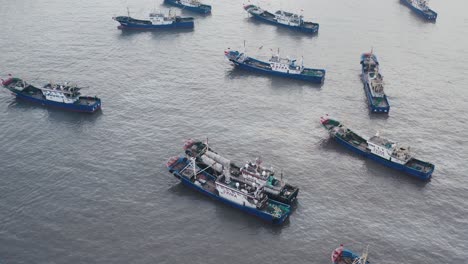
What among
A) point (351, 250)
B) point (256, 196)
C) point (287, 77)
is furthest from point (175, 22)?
point (351, 250)

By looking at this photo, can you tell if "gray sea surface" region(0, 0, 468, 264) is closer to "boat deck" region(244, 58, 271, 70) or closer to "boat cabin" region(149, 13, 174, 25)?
"boat deck" region(244, 58, 271, 70)

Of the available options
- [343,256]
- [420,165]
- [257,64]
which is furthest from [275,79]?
[343,256]

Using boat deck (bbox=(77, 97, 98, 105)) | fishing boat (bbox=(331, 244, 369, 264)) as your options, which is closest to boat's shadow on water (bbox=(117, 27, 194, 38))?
boat deck (bbox=(77, 97, 98, 105))

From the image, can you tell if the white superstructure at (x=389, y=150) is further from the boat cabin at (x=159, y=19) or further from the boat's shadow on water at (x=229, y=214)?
the boat cabin at (x=159, y=19)

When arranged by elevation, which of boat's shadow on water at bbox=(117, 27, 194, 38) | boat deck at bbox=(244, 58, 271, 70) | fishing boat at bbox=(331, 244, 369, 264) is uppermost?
boat's shadow on water at bbox=(117, 27, 194, 38)

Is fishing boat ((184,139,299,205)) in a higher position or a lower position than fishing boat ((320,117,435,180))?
lower

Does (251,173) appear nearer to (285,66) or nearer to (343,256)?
(343,256)

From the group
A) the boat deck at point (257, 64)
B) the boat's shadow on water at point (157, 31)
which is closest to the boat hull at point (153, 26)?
the boat's shadow on water at point (157, 31)
